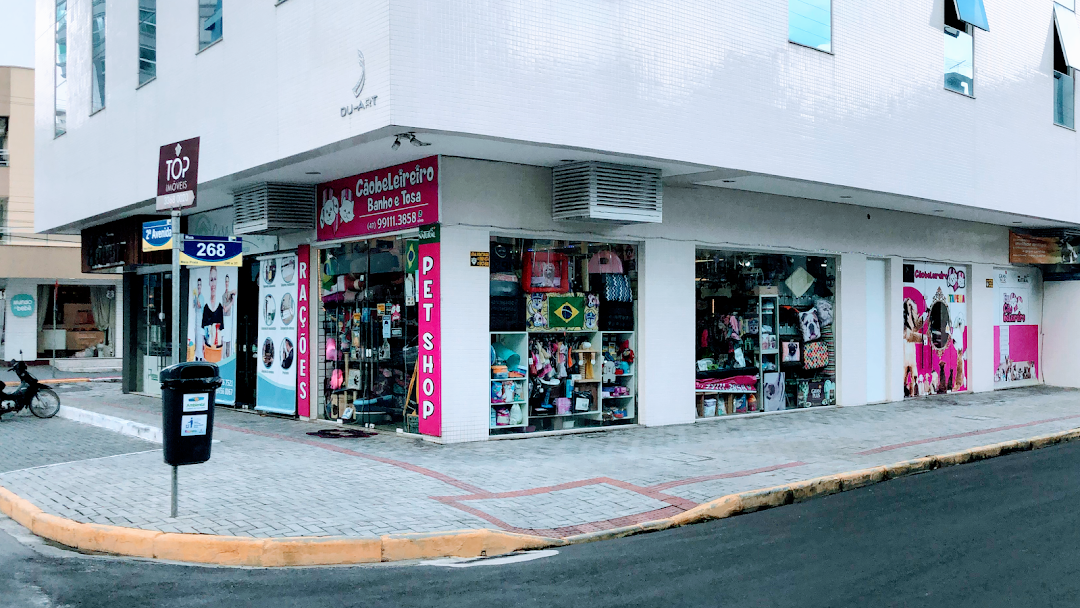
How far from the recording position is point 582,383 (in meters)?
12.9

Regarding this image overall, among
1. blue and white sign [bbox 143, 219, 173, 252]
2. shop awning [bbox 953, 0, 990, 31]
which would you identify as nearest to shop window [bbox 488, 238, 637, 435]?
blue and white sign [bbox 143, 219, 173, 252]

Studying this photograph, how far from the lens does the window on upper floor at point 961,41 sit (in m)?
15.8

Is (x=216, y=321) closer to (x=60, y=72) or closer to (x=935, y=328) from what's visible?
(x=60, y=72)

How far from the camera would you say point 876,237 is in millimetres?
17156

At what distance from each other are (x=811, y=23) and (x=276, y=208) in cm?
880

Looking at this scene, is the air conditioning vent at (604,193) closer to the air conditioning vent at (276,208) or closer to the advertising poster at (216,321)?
the air conditioning vent at (276,208)

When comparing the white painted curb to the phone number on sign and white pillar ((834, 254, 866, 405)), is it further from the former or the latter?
white pillar ((834, 254, 866, 405))

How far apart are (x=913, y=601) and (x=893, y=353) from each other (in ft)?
43.1

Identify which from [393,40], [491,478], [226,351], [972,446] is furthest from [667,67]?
[226,351]

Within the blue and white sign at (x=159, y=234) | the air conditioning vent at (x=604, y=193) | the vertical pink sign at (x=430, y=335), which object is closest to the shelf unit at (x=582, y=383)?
the vertical pink sign at (x=430, y=335)

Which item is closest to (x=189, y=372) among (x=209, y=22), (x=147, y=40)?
(x=209, y=22)

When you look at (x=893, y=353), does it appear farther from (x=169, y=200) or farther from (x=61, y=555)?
(x=61, y=555)

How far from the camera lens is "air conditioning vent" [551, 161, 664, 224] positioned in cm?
1157

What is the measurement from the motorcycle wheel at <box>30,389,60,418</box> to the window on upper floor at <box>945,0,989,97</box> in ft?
56.3
